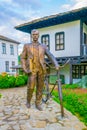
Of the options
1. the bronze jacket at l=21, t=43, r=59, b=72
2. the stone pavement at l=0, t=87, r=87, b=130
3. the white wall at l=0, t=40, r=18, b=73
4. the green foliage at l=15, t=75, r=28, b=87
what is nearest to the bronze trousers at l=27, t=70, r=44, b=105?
the bronze jacket at l=21, t=43, r=59, b=72

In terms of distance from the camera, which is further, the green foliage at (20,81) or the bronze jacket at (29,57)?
the green foliage at (20,81)

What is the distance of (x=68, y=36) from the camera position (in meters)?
16.1

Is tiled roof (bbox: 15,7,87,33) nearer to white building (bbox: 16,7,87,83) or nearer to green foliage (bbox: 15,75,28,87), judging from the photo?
white building (bbox: 16,7,87,83)

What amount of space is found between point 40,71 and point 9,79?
32.8 ft

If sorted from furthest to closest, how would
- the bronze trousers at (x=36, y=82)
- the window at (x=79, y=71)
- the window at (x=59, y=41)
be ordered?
the window at (x=79, y=71) → the window at (x=59, y=41) → the bronze trousers at (x=36, y=82)

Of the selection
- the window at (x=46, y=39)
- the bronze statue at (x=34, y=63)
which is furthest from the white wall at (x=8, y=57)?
the bronze statue at (x=34, y=63)

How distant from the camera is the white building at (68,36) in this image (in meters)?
15.3

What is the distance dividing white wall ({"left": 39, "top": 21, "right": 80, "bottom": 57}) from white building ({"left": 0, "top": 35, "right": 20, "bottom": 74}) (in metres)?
Result: 16.2

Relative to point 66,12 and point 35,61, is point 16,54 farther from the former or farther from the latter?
point 35,61

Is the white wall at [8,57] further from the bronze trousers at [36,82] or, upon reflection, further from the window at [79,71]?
the bronze trousers at [36,82]

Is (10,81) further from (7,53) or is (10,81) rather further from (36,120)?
(7,53)

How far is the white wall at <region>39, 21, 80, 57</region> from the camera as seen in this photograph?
15.5m

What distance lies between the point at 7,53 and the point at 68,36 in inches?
759

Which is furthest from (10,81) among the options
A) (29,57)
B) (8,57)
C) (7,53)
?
(8,57)
